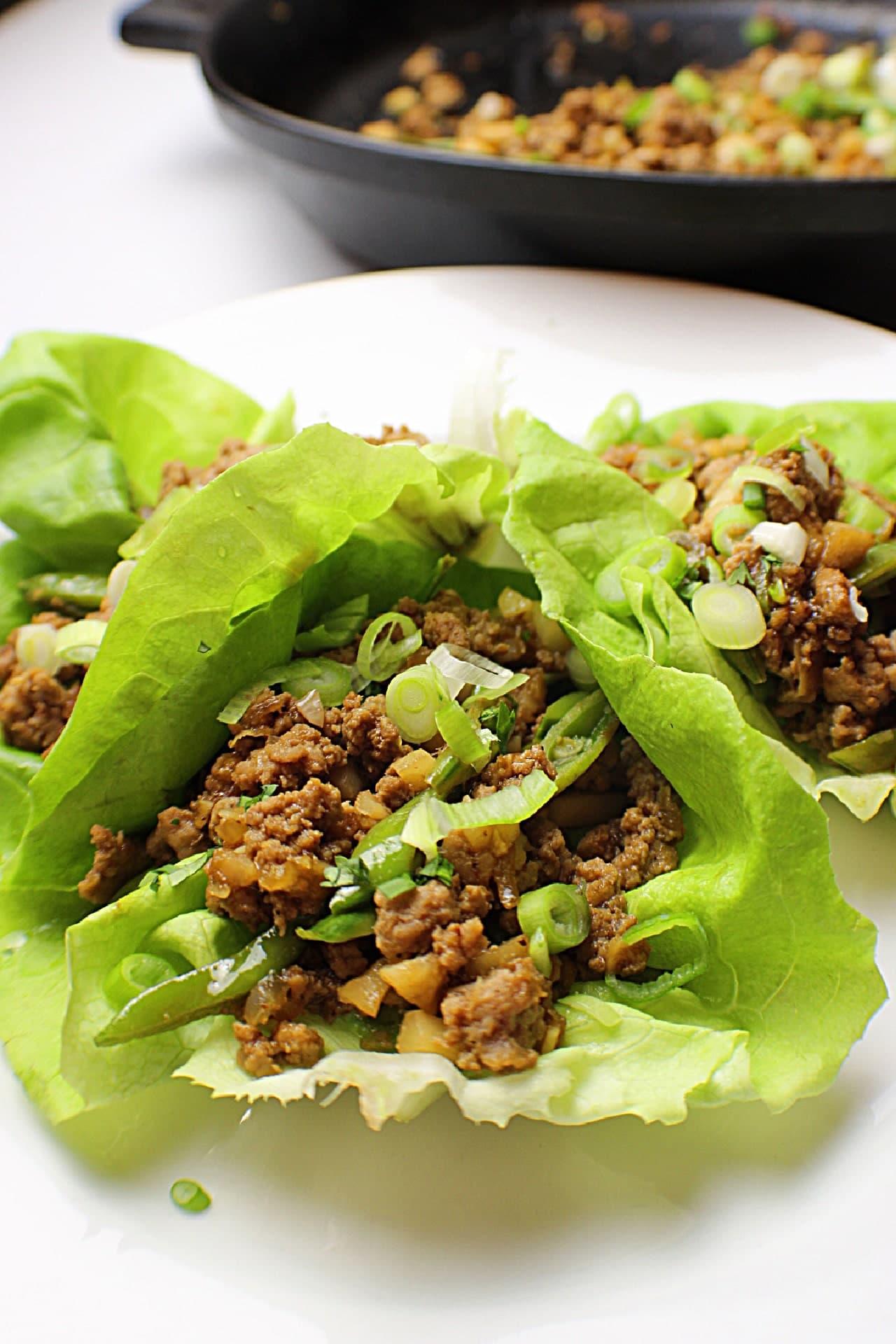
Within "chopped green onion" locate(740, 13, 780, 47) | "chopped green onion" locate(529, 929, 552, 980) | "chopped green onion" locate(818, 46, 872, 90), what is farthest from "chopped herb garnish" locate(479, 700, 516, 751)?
"chopped green onion" locate(740, 13, 780, 47)

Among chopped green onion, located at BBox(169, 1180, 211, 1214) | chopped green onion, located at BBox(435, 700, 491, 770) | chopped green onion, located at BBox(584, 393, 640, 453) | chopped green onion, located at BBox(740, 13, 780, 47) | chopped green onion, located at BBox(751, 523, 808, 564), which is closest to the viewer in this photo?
chopped green onion, located at BBox(169, 1180, 211, 1214)

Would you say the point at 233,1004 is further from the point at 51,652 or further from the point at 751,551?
the point at 751,551

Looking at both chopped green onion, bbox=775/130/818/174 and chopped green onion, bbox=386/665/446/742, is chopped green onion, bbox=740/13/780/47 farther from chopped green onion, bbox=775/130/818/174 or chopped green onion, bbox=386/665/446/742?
chopped green onion, bbox=386/665/446/742

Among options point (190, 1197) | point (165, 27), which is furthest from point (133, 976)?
point (165, 27)

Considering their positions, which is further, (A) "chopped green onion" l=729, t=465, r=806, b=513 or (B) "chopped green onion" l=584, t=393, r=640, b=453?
(B) "chopped green onion" l=584, t=393, r=640, b=453

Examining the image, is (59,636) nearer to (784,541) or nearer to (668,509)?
(668,509)

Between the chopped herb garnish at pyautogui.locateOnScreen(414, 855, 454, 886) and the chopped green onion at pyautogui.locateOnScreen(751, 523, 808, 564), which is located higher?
the chopped green onion at pyautogui.locateOnScreen(751, 523, 808, 564)

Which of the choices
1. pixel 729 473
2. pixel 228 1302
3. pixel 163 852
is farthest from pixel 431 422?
pixel 228 1302
